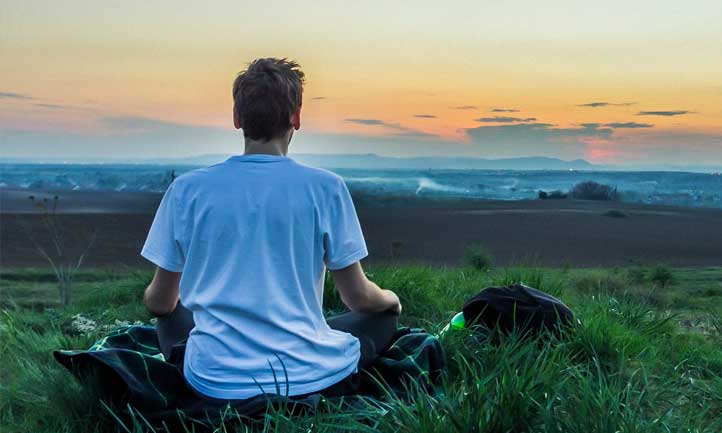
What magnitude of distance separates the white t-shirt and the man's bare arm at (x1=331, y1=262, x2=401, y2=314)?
6cm

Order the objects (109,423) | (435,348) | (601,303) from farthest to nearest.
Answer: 1. (601,303)
2. (435,348)
3. (109,423)

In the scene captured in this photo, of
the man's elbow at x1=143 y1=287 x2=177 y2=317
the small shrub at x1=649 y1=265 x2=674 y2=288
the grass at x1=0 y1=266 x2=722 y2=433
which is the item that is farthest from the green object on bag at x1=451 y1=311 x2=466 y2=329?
the small shrub at x1=649 y1=265 x2=674 y2=288

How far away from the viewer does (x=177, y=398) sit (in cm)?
274

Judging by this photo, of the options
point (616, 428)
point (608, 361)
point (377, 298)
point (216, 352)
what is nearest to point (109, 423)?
point (216, 352)

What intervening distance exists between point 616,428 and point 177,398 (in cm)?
153

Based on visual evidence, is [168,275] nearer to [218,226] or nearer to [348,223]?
[218,226]

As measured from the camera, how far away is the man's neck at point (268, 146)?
2.45m

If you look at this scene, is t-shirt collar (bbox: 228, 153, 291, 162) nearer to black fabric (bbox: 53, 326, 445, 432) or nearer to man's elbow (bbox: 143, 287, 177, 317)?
man's elbow (bbox: 143, 287, 177, 317)

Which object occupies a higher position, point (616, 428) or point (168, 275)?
point (168, 275)

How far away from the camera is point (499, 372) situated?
107 inches

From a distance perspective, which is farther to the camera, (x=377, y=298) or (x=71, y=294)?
(x=71, y=294)

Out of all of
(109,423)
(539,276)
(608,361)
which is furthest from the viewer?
(539,276)

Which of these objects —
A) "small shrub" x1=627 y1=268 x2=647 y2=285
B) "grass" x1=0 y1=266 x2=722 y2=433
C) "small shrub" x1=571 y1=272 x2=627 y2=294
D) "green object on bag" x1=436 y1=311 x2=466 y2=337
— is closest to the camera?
"grass" x1=0 y1=266 x2=722 y2=433

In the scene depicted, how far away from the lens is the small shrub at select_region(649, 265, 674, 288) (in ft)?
28.9
